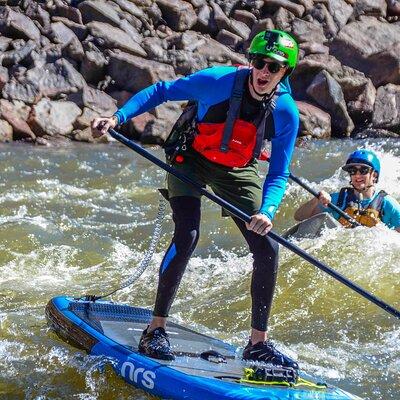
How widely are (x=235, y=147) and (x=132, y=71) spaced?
13192 millimetres

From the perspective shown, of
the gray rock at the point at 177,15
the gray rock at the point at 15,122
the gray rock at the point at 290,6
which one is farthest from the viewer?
the gray rock at the point at 290,6

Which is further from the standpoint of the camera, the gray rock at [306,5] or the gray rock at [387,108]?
the gray rock at [306,5]

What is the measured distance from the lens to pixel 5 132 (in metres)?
14.7

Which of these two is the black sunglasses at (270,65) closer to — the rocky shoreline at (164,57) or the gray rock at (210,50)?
the rocky shoreline at (164,57)

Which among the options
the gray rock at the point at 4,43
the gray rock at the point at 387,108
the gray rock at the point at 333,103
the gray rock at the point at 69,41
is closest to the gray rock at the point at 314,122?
the gray rock at the point at 333,103

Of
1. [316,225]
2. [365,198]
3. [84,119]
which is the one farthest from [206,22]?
[316,225]

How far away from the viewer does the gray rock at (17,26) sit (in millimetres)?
17062

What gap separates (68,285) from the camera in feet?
23.3

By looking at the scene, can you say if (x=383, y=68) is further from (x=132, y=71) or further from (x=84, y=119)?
(x=84, y=119)

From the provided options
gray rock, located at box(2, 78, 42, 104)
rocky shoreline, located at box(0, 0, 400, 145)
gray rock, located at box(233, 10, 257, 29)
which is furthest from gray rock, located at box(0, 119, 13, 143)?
gray rock, located at box(233, 10, 257, 29)

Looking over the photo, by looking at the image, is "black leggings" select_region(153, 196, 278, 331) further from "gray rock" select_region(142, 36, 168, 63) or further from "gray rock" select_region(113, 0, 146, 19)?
"gray rock" select_region(113, 0, 146, 19)

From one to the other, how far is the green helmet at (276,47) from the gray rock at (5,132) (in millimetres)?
11022

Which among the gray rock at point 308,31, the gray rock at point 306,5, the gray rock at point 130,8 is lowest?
the gray rock at point 130,8

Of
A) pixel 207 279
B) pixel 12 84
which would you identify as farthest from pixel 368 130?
pixel 207 279
